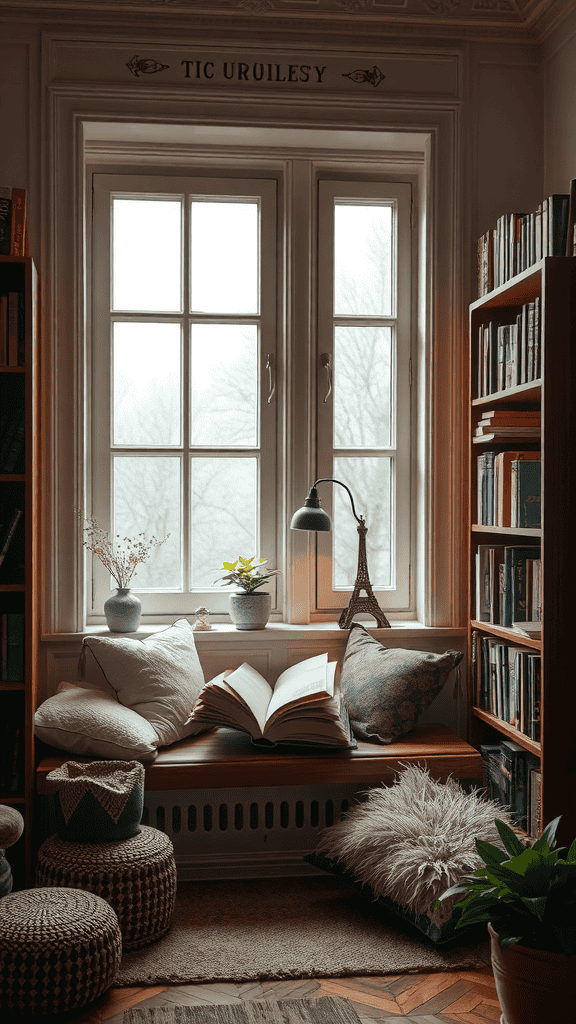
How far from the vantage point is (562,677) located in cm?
229

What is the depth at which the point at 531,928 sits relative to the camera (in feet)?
5.18

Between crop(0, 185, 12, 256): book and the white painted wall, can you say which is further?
the white painted wall

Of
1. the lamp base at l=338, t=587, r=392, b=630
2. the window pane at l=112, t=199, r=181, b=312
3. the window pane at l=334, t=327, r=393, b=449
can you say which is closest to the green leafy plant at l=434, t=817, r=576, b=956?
the lamp base at l=338, t=587, r=392, b=630

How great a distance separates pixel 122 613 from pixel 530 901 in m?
1.83

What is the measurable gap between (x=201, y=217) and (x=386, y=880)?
96.9 inches

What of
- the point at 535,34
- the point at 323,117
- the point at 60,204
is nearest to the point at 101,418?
the point at 60,204

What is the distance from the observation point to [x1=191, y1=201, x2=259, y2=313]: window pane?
3279 mm

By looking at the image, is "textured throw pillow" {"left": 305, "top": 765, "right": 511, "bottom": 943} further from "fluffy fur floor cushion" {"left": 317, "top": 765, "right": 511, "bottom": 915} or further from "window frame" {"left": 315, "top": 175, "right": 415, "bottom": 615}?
"window frame" {"left": 315, "top": 175, "right": 415, "bottom": 615}

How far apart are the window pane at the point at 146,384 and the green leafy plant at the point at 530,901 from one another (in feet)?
6.95

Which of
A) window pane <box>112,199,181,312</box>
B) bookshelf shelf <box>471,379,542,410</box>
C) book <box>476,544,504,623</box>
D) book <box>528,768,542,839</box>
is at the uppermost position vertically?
window pane <box>112,199,181,312</box>

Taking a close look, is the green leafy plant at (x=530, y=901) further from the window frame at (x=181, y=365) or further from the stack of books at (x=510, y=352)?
the window frame at (x=181, y=365)

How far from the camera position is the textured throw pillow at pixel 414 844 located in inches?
87.2

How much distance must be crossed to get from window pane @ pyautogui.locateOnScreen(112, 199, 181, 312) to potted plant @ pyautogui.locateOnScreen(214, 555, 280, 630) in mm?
1054

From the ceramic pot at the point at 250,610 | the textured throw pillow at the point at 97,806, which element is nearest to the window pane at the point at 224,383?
the ceramic pot at the point at 250,610
